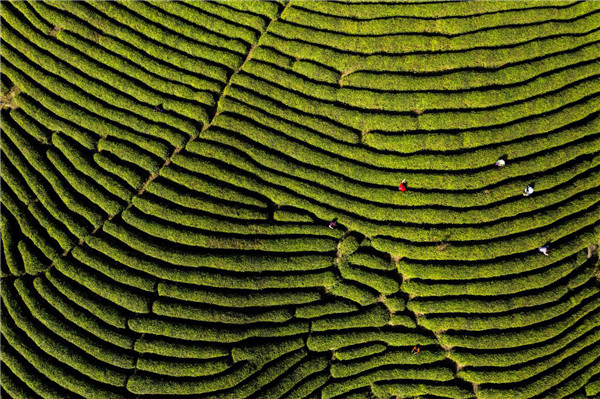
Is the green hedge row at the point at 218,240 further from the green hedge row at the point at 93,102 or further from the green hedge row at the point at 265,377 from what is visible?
the green hedge row at the point at 265,377

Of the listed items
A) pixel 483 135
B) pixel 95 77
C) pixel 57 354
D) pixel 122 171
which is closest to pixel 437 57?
pixel 483 135

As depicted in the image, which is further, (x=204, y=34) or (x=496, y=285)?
(x=204, y=34)

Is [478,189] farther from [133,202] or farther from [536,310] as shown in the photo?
[133,202]

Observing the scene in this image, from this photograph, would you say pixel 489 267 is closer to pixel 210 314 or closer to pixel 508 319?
pixel 508 319

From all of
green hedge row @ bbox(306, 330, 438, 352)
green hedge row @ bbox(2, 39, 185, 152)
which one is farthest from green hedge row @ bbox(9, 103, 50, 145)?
green hedge row @ bbox(306, 330, 438, 352)

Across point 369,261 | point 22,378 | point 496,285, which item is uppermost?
point 496,285

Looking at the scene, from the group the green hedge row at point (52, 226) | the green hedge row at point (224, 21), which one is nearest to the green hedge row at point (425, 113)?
the green hedge row at point (224, 21)
